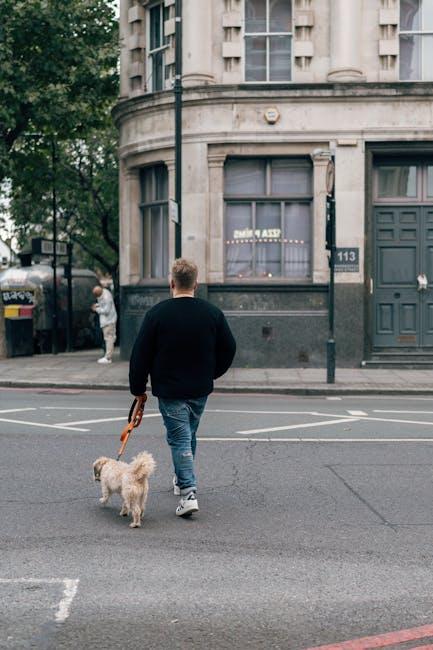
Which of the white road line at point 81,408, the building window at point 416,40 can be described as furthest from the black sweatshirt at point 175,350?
the building window at point 416,40

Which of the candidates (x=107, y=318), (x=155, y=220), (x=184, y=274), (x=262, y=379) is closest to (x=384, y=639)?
(x=184, y=274)

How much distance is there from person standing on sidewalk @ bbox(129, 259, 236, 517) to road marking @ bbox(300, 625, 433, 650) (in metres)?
2.67

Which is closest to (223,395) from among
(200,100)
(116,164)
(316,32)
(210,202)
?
(210,202)

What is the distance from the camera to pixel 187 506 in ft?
24.3

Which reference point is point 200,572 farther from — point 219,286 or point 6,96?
point 6,96

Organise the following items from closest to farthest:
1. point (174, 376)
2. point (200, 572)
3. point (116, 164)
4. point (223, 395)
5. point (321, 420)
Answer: point (200, 572), point (174, 376), point (321, 420), point (223, 395), point (116, 164)

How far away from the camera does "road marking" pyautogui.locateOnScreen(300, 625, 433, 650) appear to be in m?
4.73

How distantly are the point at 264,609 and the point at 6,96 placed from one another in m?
19.2

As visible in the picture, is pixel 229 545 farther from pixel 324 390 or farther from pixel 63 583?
pixel 324 390

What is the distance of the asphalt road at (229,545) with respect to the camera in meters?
5.03

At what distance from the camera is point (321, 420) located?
13.1 metres

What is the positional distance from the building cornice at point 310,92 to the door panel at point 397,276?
7.75 feet

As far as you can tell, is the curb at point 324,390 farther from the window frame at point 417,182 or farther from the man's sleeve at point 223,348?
the man's sleeve at point 223,348

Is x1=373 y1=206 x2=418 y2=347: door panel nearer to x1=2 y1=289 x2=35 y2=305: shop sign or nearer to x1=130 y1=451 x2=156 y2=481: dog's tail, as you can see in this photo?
x1=2 y1=289 x2=35 y2=305: shop sign
